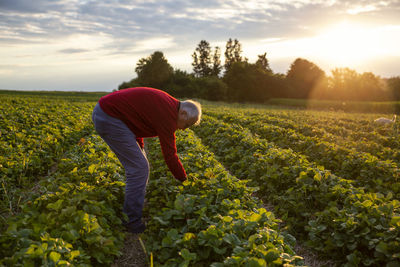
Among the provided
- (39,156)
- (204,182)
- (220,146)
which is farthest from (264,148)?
(39,156)

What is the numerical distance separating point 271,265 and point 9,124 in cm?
953

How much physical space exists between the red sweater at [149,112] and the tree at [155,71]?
53.5 metres

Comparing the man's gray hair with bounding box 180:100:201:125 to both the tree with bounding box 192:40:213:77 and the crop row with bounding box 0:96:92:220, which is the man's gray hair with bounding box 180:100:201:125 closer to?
the crop row with bounding box 0:96:92:220

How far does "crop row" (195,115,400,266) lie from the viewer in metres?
3.56

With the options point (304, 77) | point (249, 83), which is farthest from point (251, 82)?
point (304, 77)

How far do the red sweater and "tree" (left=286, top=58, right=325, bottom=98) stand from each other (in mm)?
54901

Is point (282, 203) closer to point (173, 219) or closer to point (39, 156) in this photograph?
point (173, 219)

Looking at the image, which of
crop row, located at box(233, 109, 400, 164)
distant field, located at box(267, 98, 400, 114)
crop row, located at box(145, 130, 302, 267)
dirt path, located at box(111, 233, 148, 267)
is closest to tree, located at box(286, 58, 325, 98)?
distant field, located at box(267, 98, 400, 114)

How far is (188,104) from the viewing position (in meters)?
3.93

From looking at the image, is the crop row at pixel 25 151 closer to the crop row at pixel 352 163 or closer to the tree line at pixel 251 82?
the crop row at pixel 352 163

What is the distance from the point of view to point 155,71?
2203 inches

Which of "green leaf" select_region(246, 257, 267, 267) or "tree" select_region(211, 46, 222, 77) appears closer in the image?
"green leaf" select_region(246, 257, 267, 267)

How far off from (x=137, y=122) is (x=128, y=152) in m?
0.44

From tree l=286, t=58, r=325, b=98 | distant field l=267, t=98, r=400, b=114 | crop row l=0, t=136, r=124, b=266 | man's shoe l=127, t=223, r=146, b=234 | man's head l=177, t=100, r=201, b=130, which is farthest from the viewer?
tree l=286, t=58, r=325, b=98
